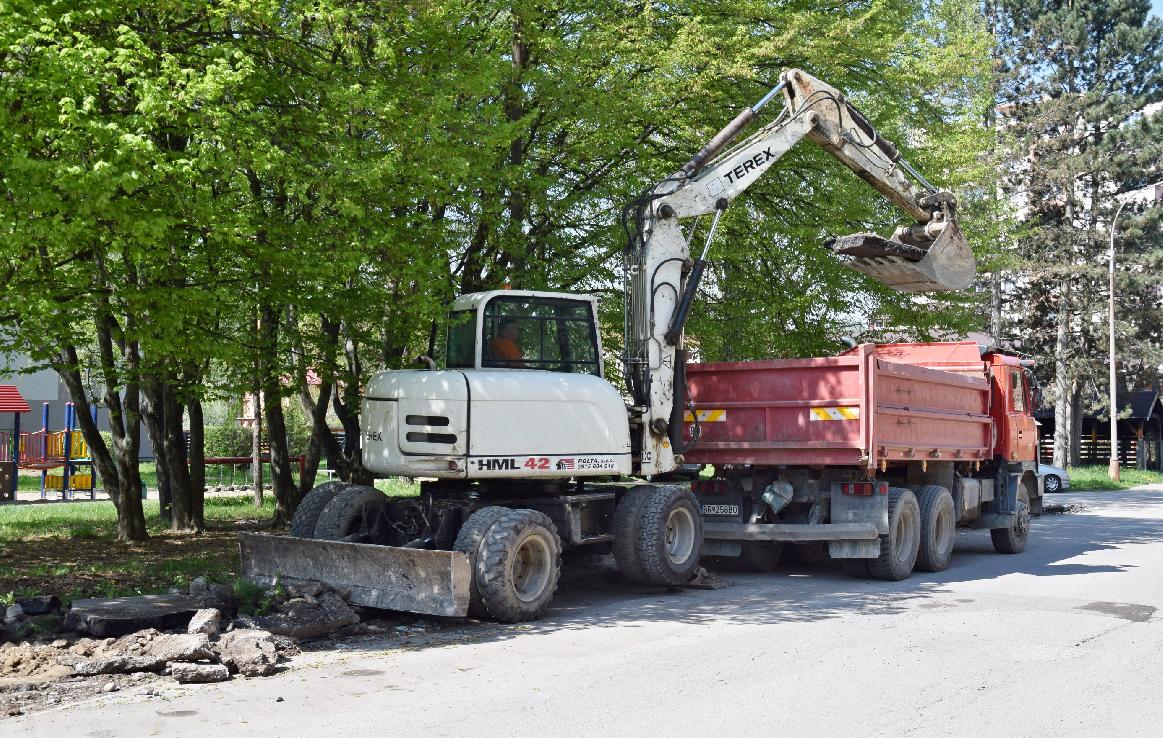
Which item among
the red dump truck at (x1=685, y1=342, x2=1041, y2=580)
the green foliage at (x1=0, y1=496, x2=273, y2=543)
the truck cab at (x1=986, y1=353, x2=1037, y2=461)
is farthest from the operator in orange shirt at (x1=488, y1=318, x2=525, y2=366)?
the green foliage at (x1=0, y1=496, x2=273, y2=543)

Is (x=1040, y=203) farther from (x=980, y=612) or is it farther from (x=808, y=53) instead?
(x=980, y=612)

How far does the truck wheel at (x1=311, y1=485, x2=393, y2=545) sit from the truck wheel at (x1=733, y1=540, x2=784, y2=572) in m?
5.00

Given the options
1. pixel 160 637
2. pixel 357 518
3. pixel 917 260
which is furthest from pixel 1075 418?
pixel 160 637

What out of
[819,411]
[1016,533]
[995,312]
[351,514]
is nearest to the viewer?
[351,514]

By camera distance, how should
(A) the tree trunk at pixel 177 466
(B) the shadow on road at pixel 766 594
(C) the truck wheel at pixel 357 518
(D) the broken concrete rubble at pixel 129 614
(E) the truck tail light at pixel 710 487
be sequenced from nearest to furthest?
(D) the broken concrete rubble at pixel 129 614 → (B) the shadow on road at pixel 766 594 → (C) the truck wheel at pixel 357 518 → (E) the truck tail light at pixel 710 487 → (A) the tree trunk at pixel 177 466

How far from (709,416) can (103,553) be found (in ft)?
26.9

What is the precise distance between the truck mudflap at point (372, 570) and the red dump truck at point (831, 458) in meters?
4.48

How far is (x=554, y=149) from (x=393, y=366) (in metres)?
4.67

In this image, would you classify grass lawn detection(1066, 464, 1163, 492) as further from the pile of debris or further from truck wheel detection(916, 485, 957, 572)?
the pile of debris

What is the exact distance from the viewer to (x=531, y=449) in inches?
436

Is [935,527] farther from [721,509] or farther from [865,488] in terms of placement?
[721,509]

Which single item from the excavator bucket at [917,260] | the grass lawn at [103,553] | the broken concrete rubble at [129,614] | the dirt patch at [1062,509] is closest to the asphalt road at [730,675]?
the broken concrete rubble at [129,614]

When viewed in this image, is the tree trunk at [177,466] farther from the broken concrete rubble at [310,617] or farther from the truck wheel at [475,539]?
the truck wheel at [475,539]

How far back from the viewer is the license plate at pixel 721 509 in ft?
45.0
